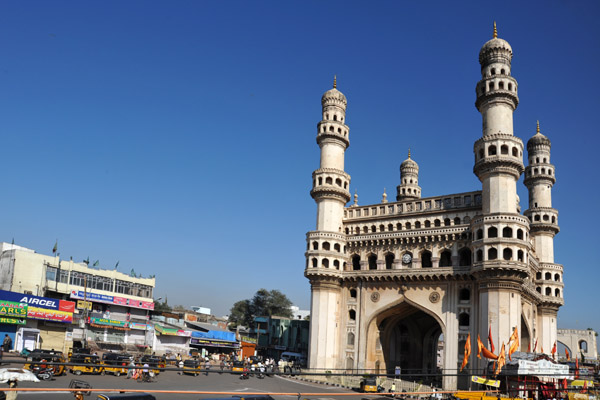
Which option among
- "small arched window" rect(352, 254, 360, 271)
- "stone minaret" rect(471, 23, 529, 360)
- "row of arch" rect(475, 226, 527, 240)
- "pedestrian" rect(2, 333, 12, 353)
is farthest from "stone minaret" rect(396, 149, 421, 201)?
"pedestrian" rect(2, 333, 12, 353)

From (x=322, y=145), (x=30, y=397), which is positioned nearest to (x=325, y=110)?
(x=322, y=145)

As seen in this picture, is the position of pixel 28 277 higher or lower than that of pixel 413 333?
higher

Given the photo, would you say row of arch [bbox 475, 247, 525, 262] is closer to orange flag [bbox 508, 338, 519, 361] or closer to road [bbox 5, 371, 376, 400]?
orange flag [bbox 508, 338, 519, 361]

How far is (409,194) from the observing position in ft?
220

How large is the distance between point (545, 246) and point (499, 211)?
17.6 meters

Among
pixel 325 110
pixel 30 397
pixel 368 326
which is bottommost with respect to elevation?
pixel 30 397

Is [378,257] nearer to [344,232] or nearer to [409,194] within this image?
[344,232]

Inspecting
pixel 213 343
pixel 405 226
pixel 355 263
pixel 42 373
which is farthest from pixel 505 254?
pixel 213 343

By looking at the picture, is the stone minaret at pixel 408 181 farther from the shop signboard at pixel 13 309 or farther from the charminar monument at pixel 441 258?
the shop signboard at pixel 13 309

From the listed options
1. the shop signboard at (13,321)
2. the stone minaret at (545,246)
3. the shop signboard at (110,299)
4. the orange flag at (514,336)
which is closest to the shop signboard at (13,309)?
the shop signboard at (13,321)

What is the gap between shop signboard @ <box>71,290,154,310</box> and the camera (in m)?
56.3

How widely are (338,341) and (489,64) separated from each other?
93.0 ft

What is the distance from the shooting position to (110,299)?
2339 inches

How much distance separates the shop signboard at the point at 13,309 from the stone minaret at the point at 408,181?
141ft
